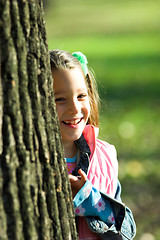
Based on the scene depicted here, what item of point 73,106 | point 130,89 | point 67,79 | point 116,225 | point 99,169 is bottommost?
point 130,89

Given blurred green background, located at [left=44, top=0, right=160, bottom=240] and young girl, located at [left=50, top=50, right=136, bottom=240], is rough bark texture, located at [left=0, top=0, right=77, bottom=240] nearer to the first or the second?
young girl, located at [left=50, top=50, right=136, bottom=240]

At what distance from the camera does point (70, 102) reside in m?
2.66

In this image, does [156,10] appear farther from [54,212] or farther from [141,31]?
[54,212]

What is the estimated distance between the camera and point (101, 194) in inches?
104

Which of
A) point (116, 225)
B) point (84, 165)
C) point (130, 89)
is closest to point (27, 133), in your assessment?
point (84, 165)

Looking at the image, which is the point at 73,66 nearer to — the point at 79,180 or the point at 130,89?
the point at 79,180

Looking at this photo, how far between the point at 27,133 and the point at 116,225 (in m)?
0.93

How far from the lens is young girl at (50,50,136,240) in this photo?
2584 millimetres

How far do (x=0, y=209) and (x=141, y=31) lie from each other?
18.9 metres

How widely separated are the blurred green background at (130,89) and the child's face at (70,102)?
617mm

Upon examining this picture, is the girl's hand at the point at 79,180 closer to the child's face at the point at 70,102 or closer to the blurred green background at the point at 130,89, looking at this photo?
the child's face at the point at 70,102

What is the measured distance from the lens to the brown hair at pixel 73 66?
8.93 ft

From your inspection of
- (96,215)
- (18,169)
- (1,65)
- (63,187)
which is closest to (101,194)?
(96,215)

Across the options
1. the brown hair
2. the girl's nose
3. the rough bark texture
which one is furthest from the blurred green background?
the rough bark texture
